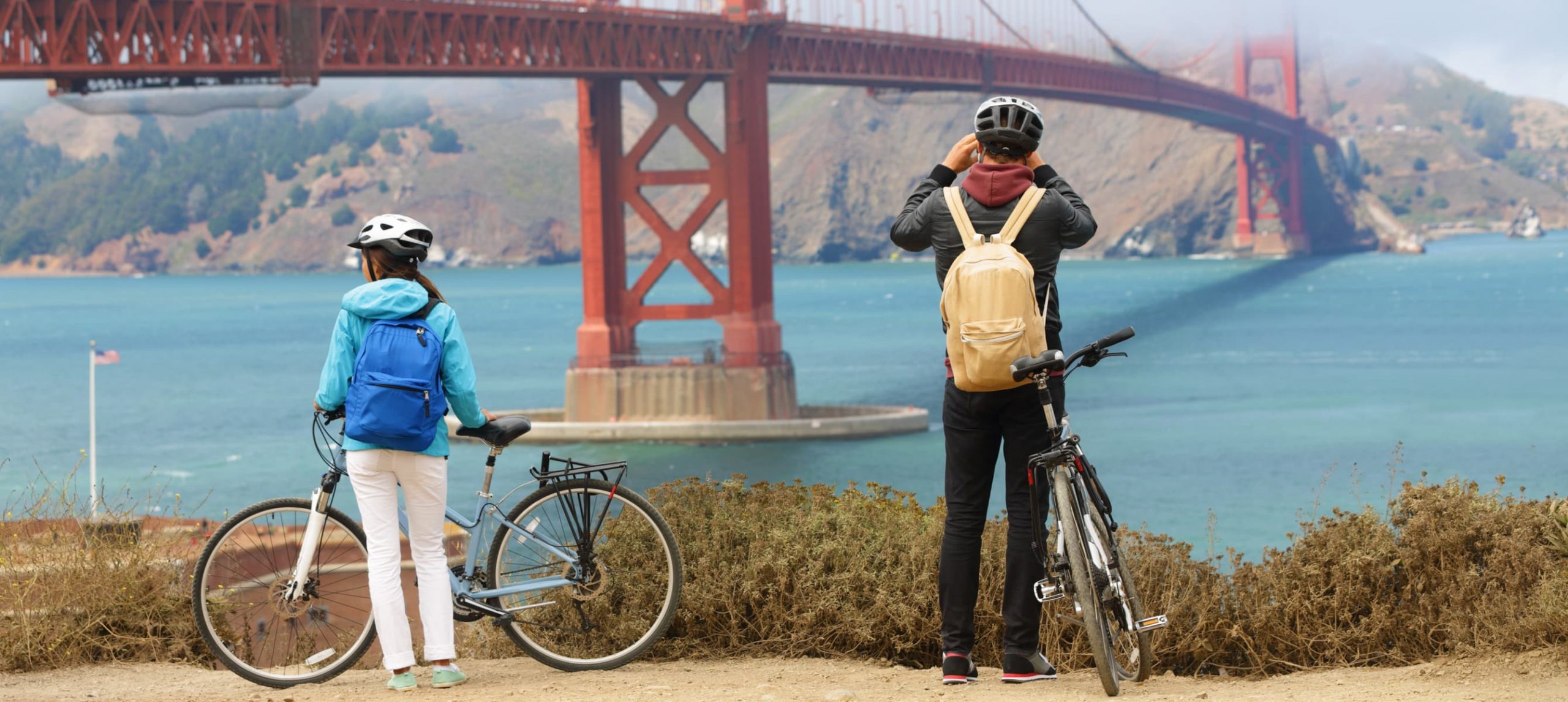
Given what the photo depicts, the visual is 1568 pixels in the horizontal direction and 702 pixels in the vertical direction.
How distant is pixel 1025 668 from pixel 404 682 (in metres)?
1.76

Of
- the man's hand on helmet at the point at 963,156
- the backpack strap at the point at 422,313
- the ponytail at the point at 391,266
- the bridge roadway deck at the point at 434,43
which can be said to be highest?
the bridge roadway deck at the point at 434,43

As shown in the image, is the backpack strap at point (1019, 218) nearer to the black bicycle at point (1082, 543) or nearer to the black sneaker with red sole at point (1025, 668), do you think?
the black bicycle at point (1082, 543)

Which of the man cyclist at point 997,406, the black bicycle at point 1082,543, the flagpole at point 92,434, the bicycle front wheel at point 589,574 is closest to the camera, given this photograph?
the black bicycle at point 1082,543

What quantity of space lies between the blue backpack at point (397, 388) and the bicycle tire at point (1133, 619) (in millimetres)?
1845

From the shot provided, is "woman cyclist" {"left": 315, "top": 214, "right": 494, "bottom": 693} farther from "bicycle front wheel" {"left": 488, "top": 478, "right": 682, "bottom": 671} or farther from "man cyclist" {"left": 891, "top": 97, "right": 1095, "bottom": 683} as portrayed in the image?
"man cyclist" {"left": 891, "top": 97, "right": 1095, "bottom": 683}

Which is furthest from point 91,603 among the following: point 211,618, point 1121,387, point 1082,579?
point 1121,387

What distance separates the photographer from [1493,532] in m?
5.48

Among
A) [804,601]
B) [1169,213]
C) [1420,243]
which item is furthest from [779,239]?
[804,601]

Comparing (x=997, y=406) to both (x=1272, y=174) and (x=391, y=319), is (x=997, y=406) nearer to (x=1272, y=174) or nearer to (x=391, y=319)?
(x=391, y=319)

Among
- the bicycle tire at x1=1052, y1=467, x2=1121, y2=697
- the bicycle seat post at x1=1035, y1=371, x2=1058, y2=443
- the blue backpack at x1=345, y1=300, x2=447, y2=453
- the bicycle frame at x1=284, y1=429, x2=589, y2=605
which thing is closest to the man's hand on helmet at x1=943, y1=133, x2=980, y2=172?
the bicycle seat post at x1=1035, y1=371, x2=1058, y2=443

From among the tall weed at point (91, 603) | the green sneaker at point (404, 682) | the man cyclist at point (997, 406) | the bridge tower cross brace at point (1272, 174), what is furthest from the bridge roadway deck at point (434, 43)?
the bridge tower cross brace at point (1272, 174)

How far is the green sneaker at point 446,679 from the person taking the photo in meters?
5.07

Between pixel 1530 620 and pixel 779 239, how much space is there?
7533 inches

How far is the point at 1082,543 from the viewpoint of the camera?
4.80m
